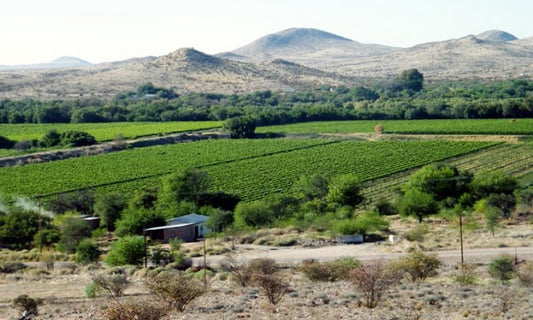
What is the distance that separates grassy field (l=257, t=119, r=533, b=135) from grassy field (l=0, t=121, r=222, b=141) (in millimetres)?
9693

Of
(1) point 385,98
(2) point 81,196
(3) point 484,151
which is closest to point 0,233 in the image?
(2) point 81,196

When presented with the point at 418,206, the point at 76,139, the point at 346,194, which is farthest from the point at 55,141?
the point at 418,206

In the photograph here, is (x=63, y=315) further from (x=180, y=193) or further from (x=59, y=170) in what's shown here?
(x=59, y=170)

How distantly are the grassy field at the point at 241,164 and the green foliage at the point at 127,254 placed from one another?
17674 mm

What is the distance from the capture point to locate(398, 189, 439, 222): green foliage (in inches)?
1805

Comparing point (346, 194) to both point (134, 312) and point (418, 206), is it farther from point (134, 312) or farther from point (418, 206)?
point (134, 312)

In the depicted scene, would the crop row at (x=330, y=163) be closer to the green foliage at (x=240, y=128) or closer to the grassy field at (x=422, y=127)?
the grassy field at (x=422, y=127)

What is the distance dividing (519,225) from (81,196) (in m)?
27.3

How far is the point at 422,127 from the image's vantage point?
97.1 m

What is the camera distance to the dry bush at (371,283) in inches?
1006

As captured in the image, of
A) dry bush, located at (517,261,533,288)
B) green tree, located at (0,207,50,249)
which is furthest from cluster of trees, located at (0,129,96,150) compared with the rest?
dry bush, located at (517,261,533,288)

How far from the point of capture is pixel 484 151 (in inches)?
2995

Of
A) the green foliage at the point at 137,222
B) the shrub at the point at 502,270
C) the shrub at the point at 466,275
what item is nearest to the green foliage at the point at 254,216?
the green foliage at the point at 137,222

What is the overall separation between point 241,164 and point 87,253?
105 ft
